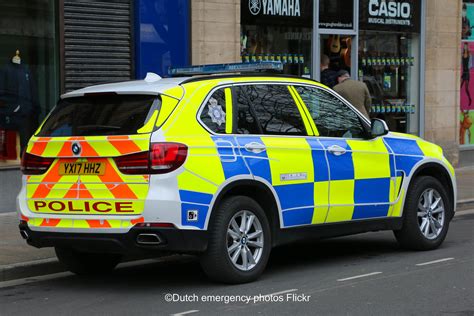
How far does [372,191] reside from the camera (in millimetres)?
9047

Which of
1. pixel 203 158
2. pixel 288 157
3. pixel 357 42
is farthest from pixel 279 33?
Answer: pixel 203 158

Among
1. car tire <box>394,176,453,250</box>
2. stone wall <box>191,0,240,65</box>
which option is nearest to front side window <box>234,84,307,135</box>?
car tire <box>394,176,453,250</box>

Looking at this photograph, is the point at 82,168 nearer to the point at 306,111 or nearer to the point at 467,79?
the point at 306,111

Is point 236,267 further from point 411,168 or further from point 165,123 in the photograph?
point 411,168

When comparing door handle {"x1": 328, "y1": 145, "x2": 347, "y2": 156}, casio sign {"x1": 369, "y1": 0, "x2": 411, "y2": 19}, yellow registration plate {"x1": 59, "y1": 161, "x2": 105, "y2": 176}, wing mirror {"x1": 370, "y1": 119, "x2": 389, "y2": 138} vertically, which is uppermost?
casio sign {"x1": 369, "y1": 0, "x2": 411, "y2": 19}

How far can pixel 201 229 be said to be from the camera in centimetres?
746

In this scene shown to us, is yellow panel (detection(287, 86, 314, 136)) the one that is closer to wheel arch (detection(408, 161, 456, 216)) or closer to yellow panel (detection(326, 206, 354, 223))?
yellow panel (detection(326, 206, 354, 223))

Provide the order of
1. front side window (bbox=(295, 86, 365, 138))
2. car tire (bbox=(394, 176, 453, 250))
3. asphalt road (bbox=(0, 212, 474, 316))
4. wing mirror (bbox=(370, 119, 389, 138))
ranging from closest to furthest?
asphalt road (bbox=(0, 212, 474, 316)), front side window (bbox=(295, 86, 365, 138)), wing mirror (bbox=(370, 119, 389, 138)), car tire (bbox=(394, 176, 453, 250))

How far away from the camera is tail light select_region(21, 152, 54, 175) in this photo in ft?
25.7

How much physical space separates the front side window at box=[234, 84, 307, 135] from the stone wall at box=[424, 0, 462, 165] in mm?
10628

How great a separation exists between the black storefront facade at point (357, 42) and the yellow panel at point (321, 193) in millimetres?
7522

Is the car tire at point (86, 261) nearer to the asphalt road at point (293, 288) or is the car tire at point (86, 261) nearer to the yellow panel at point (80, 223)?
the asphalt road at point (293, 288)

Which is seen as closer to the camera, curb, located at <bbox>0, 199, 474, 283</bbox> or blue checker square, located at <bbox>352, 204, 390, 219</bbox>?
curb, located at <bbox>0, 199, 474, 283</bbox>

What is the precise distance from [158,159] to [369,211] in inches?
103
